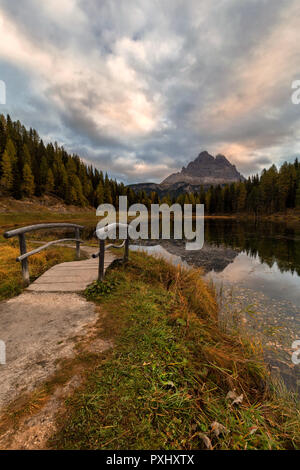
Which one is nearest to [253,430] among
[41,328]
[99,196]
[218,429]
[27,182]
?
[218,429]

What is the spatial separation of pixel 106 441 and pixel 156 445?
0.48 m

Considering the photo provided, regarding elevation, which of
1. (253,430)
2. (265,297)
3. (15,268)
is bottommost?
(265,297)

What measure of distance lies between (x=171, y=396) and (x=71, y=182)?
76048 millimetres

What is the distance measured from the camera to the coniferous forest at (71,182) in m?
53.4

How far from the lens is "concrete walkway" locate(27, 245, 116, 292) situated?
510 centimetres

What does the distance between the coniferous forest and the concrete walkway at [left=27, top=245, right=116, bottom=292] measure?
5654 cm

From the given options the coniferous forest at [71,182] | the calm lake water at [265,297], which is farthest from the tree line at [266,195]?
the calm lake water at [265,297]

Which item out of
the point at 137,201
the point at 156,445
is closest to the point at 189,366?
the point at 156,445

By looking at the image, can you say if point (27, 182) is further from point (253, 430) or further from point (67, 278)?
point (253, 430)

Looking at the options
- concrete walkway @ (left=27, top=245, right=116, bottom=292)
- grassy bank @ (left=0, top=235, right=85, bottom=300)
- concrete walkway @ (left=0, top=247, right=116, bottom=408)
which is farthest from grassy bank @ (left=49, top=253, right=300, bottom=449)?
grassy bank @ (left=0, top=235, right=85, bottom=300)

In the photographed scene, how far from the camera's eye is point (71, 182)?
224ft

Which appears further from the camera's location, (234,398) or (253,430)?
(234,398)

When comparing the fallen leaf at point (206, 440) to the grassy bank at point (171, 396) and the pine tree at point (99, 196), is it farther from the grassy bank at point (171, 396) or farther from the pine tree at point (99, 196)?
the pine tree at point (99, 196)

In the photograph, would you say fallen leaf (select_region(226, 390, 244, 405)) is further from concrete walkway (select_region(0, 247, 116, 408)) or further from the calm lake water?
concrete walkway (select_region(0, 247, 116, 408))
